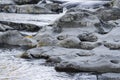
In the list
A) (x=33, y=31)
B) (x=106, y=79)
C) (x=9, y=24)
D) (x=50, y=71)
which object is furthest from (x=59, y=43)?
(x=9, y=24)

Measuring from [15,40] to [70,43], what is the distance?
2.98 meters

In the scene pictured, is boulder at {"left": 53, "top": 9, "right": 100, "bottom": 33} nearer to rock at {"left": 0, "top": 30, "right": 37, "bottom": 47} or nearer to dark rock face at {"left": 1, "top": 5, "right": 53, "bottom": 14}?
rock at {"left": 0, "top": 30, "right": 37, "bottom": 47}

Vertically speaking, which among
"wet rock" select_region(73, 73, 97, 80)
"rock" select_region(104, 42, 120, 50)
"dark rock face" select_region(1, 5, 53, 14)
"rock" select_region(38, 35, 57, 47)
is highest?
"wet rock" select_region(73, 73, 97, 80)

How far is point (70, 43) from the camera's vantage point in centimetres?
1546

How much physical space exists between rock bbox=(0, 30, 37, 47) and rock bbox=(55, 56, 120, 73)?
4394mm

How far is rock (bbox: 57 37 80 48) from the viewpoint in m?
15.4

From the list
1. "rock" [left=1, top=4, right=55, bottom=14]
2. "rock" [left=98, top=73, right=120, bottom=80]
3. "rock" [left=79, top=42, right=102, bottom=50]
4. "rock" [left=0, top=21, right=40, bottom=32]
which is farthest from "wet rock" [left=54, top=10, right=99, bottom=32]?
"rock" [left=1, top=4, right=55, bottom=14]

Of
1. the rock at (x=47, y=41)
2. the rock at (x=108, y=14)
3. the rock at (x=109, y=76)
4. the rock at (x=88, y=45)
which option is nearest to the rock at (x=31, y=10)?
the rock at (x=108, y=14)

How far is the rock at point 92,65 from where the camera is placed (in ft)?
40.0

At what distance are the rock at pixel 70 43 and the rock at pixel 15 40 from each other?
1662mm

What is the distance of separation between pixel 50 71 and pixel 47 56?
5.25ft

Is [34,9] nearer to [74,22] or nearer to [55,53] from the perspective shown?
[74,22]

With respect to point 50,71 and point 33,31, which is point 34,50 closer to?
point 50,71

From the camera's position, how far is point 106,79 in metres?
11.6
